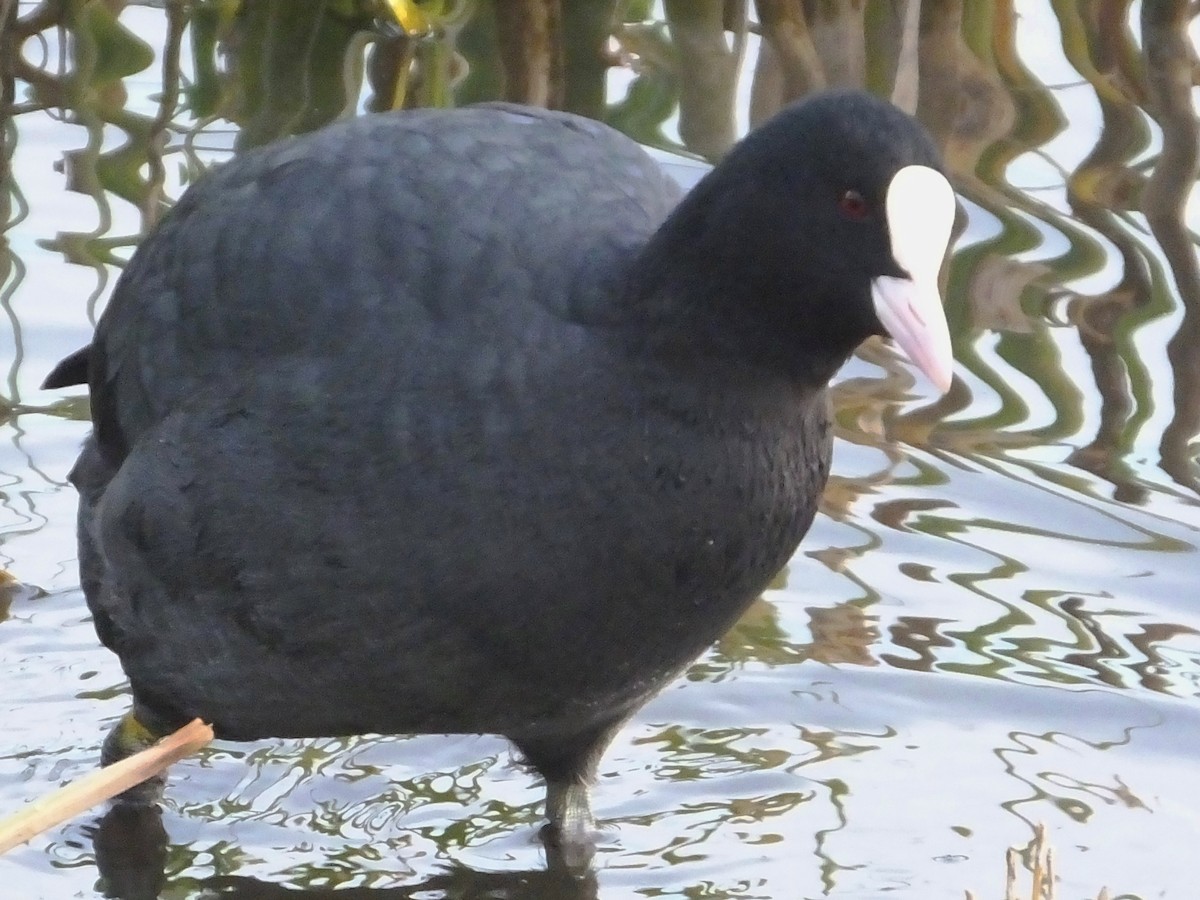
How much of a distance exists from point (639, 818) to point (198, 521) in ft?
3.51

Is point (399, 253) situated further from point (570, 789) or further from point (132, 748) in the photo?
point (132, 748)

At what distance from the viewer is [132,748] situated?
13.5 feet

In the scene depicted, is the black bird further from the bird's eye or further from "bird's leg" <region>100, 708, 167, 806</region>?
"bird's leg" <region>100, 708, 167, 806</region>

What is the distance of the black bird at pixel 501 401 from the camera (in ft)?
10.2

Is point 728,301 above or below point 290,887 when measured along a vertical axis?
above

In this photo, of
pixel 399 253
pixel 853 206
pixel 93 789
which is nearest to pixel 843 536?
pixel 399 253

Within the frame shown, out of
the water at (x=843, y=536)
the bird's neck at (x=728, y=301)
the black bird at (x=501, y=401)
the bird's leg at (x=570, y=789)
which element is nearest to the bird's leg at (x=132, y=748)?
the water at (x=843, y=536)

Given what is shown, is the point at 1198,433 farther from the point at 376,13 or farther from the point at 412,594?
the point at 376,13

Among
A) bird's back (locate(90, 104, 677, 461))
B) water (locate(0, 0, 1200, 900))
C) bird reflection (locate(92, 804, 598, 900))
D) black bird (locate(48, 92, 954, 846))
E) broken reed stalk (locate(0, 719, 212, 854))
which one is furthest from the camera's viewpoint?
water (locate(0, 0, 1200, 900))

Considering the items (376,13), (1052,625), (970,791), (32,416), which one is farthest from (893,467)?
(376,13)

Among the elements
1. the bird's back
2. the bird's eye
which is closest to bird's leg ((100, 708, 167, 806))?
the bird's back

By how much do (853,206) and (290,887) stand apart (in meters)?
1.59

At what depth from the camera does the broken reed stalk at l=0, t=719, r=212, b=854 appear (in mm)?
3006

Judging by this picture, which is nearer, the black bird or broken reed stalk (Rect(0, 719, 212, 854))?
broken reed stalk (Rect(0, 719, 212, 854))
